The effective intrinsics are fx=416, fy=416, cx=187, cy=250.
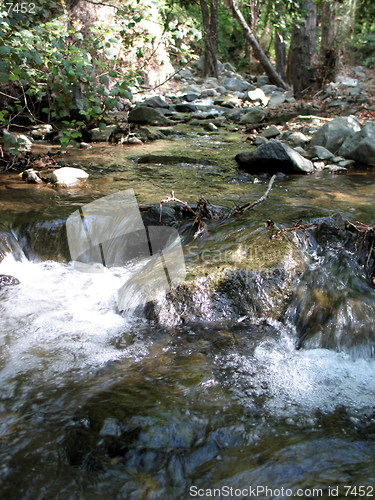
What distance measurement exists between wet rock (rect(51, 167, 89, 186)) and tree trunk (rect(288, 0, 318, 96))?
29.2 feet

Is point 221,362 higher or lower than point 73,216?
lower

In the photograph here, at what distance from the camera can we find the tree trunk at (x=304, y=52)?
37.9ft

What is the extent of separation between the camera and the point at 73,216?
4.33m

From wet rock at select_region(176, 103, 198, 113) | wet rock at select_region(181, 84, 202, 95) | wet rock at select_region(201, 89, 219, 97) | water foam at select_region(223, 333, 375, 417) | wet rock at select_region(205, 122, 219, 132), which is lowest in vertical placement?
water foam at select_region(223, 333, 375, 417)

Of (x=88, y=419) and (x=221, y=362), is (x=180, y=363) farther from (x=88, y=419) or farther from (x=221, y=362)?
(x=88, y=419)

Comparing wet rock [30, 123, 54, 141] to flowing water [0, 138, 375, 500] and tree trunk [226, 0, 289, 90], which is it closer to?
flowing water [0, 138, 375, 500]

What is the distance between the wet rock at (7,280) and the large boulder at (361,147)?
204 inches

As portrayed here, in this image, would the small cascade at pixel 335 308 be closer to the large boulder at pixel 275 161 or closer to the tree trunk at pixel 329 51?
the large boulder at pixel 275 161

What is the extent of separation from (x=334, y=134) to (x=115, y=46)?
5302mm

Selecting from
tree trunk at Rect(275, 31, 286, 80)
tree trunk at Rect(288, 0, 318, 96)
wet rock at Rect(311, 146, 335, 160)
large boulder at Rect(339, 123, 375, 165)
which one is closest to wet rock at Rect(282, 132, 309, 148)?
wet rock at Rect(311, 146, 335, 160)

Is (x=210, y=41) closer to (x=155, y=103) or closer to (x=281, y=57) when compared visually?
(x=281, y=57)

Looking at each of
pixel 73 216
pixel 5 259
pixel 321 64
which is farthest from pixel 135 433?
pixel 321 64

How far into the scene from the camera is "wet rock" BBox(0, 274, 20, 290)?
3572mm

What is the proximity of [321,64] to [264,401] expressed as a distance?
39.5 ft
